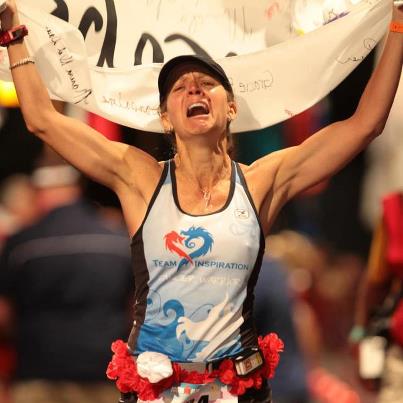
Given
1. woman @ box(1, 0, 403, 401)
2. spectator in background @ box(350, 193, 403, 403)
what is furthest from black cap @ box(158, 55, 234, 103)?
spectator in background @ box(350, 193, 403, 403)

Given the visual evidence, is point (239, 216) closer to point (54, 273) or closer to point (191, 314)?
point (191, 314)

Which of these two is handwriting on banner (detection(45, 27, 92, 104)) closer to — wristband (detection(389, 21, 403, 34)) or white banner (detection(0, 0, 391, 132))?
white banner (detection(0, 0, 391, 132))

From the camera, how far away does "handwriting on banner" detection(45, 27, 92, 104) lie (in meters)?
5.03

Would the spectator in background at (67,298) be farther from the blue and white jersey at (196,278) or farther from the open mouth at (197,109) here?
the open mouth at (197,109)

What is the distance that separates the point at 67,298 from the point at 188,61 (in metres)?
1.63

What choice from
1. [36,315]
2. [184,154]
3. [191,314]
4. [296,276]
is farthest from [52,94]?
[296,276]

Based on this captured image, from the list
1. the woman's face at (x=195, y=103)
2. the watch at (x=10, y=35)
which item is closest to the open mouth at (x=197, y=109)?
the woman's face at (x=195, y=103)

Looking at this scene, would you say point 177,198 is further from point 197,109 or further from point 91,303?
point 91,303

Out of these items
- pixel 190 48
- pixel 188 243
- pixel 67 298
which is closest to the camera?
pixel 188 243

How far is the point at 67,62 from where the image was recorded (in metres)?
5.04

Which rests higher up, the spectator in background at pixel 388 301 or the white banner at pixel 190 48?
the white banner at pixel 190 48

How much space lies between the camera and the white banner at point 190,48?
5039 millimetres

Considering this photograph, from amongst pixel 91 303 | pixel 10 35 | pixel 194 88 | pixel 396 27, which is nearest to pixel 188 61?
pixel 194 88

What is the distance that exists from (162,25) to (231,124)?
44 centimetres
